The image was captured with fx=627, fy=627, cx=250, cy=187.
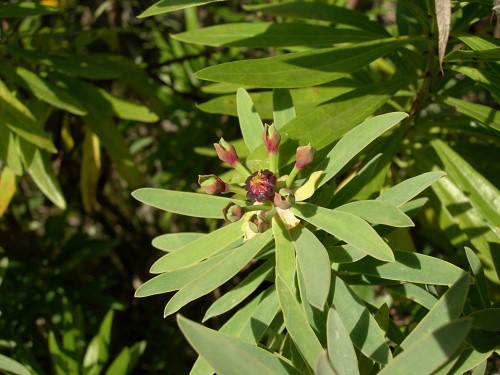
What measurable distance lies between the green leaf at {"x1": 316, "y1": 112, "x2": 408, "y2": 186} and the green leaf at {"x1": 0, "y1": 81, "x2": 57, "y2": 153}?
2.34 feet

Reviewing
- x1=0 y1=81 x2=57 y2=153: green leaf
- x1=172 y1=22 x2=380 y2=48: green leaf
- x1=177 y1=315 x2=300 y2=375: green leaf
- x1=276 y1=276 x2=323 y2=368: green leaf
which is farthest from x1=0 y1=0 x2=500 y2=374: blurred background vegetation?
A: x1=177 y1=315 x2=300 y2=375: green leaf

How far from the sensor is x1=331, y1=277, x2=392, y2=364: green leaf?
0.87m

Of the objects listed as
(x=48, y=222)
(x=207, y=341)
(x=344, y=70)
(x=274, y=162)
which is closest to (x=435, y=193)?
(x=344, y=70)

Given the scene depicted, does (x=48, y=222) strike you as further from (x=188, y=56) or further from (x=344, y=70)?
(x=344, y=70)

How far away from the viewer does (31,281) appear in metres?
2.03

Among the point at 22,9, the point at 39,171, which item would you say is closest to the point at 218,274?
the point at 39,171

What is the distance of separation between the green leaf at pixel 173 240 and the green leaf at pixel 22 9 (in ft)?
2.15

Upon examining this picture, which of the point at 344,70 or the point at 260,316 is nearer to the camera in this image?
the point at 260,316

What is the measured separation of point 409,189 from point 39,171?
0.94 metres

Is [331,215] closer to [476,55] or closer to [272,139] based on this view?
[272,139]

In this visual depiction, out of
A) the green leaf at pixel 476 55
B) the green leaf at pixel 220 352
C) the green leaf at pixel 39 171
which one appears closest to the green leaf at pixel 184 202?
the green leaf at pixel 220 352

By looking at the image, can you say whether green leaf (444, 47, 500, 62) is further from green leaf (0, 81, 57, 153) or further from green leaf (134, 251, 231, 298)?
green leaf (0, 81, 57, 153)

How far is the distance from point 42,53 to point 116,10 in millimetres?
813

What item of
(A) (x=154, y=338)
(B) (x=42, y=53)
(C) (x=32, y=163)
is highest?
(B) (x=42, y=53)
